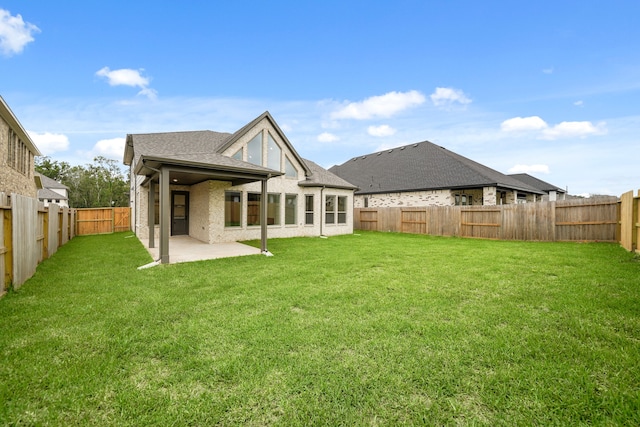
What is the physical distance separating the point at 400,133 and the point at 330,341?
29075 millimetres

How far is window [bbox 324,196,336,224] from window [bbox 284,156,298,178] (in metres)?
2.47

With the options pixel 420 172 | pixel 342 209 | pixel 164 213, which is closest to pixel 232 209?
pixel 164 213

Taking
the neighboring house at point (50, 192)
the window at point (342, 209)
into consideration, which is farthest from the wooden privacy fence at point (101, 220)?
the neighboring house at point (50, 192)

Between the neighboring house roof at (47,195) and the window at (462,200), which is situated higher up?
the neighboring house roof at (47,195)

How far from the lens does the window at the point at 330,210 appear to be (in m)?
16.4

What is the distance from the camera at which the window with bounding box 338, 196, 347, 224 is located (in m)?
17.2

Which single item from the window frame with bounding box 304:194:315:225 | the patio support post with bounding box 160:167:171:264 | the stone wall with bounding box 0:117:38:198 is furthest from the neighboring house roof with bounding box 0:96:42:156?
the window frame with bounding box 304:194:315:225

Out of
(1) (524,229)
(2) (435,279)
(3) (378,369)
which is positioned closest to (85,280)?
(3) (378,369)

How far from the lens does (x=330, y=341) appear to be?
3268 millimetres

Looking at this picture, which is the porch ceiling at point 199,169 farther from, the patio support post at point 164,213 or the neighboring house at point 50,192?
the neighboring house at point 50,192

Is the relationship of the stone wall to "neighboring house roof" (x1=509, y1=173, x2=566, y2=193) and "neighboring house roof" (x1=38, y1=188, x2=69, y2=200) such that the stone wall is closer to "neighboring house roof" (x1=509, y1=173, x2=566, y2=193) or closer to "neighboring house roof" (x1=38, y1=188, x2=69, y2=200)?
"neighboring house roof" (x1=38, y1=188, x2=69, y2=200)

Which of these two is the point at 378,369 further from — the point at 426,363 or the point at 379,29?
the point at 379,29

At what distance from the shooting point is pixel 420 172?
21.4 metres

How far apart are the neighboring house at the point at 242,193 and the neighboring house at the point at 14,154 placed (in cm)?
398
